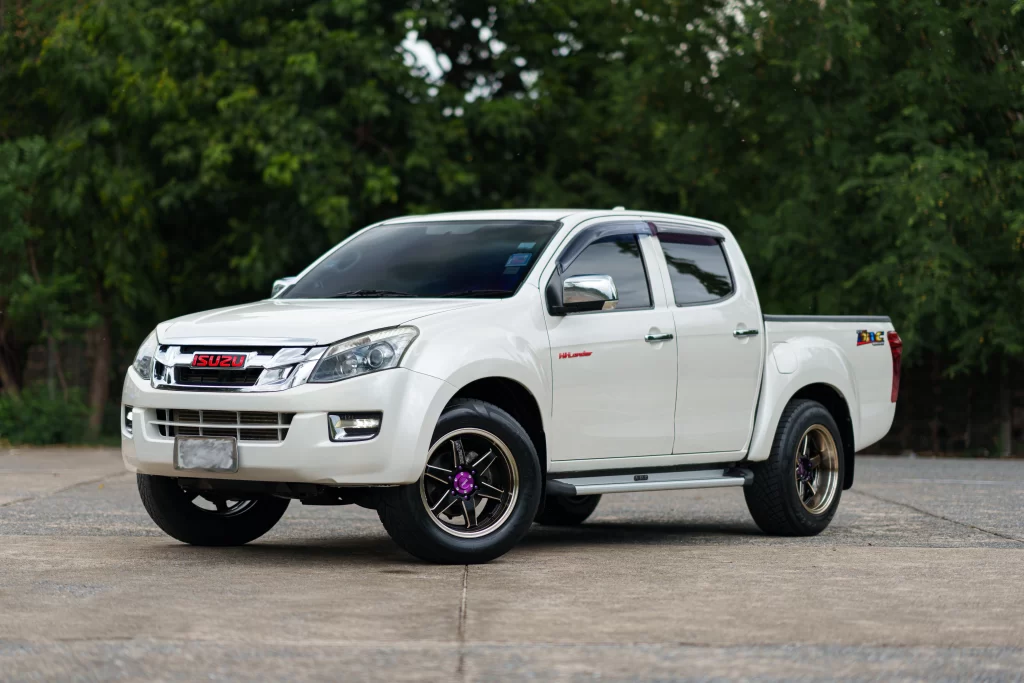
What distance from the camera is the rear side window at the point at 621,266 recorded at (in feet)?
31.5

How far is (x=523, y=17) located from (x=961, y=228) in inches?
300

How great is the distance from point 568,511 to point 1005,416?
14154 mm

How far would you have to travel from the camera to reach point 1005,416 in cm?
2392

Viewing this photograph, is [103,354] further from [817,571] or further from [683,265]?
[817,571]

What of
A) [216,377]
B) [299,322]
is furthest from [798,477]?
[216,377]

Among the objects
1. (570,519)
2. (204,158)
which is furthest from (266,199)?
(570,519)

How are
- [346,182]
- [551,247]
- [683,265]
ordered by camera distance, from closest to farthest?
[551,247]
[683,265]
[346,182]

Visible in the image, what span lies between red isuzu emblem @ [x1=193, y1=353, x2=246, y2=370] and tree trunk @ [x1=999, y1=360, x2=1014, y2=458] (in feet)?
56.3

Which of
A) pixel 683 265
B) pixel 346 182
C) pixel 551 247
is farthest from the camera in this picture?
pixel 346 182

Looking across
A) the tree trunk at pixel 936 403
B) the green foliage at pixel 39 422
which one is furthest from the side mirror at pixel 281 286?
the tree trunk at pixel 936 403

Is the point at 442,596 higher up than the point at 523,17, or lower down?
lower down

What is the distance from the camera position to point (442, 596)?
7371 millimetres

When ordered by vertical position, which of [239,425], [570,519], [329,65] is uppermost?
[329,65]

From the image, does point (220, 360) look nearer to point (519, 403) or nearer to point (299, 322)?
point (299, 322)
